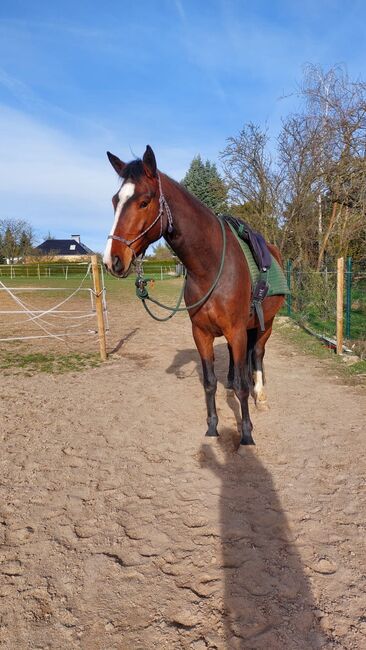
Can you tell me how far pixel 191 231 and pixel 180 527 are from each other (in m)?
2.05

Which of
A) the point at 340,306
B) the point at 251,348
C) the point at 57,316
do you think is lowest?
the point at 251,348

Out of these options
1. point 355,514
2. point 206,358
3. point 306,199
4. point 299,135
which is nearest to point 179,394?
point 206,358

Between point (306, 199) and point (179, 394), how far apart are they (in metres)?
11.4

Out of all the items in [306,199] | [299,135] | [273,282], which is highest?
[299,135]

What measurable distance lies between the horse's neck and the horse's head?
27 centimetres

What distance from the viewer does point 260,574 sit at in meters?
1.92

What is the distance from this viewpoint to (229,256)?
3.23 meters

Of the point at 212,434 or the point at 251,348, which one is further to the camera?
the point at 251,348

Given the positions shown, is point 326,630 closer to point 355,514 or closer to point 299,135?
point 355,514

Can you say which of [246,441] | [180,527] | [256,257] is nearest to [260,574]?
[180,527]

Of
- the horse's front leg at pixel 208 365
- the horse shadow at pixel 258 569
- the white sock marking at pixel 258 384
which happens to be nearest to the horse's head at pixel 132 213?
the horse's front leg at pixel 208 365

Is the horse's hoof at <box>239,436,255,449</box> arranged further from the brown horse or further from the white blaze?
the white blaze

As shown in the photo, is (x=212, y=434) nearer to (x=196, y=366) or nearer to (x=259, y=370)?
(x=259, y=370)

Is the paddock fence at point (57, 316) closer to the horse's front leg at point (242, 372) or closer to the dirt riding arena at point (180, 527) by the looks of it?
the horse's front leg at point (242, 372)
